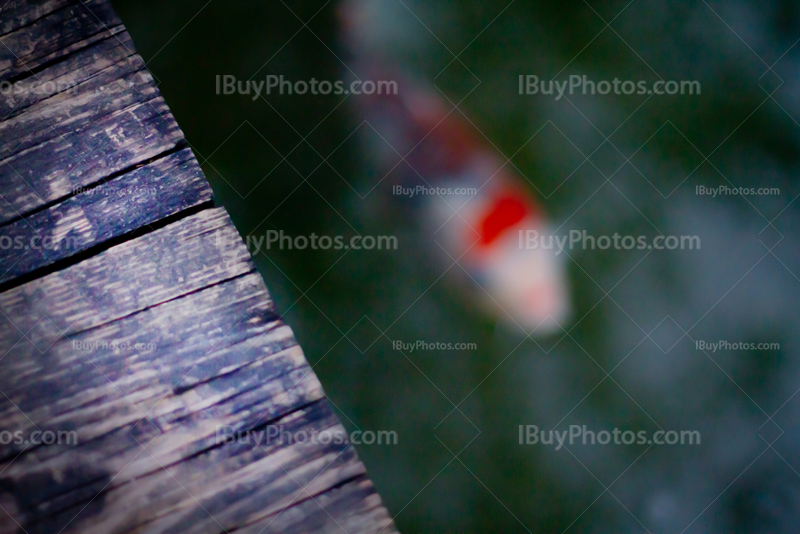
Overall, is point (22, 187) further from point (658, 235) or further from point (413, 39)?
point (658, 235)

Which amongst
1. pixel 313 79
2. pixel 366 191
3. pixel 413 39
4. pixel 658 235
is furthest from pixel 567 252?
pixel 313 79
